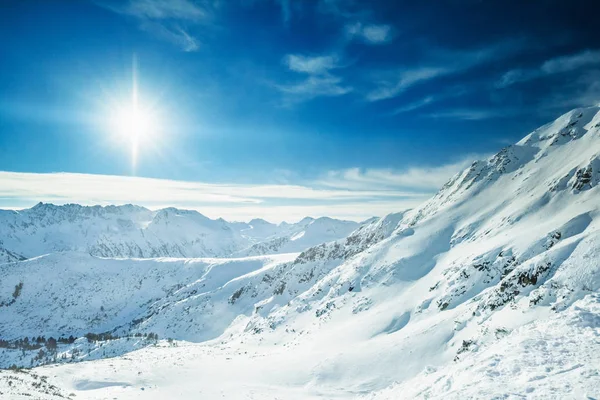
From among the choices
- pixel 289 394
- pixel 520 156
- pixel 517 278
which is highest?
pixel 520 156

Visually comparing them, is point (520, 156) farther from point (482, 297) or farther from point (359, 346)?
point (359, 346)

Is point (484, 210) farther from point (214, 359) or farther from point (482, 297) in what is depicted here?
point (214, 359)

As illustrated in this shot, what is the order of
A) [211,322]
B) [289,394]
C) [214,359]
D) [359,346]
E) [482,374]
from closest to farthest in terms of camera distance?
[482,374] < [289,394] < [359,346] < [214,359] < [211,322]

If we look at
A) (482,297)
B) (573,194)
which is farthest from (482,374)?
(573,194)

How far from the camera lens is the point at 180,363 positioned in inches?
1751

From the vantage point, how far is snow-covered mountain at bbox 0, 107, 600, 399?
14.5 meters

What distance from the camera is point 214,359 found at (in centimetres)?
4825

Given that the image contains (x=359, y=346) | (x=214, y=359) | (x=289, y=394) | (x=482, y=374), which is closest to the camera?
(x=482, y=374)

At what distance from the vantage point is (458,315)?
3334 centimetres

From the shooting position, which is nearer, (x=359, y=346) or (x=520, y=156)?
(x=359, y=346)

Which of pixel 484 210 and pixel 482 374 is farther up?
pixel 484 210

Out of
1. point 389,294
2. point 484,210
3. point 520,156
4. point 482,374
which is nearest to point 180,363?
point 389,294

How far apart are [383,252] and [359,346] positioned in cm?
3183

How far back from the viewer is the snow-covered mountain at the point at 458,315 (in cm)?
1448
